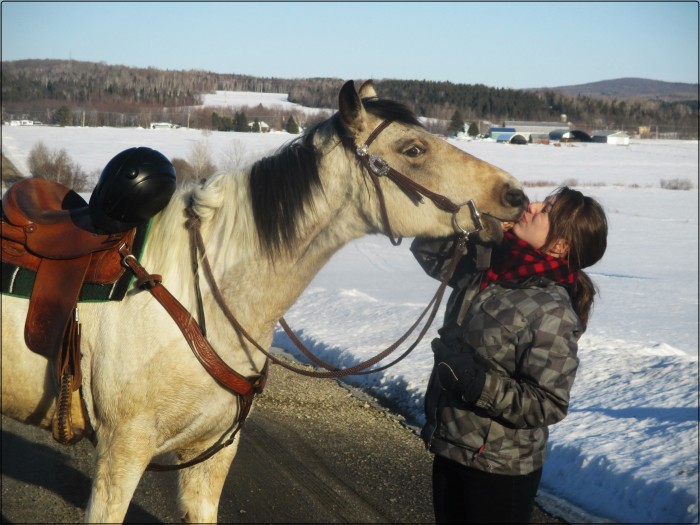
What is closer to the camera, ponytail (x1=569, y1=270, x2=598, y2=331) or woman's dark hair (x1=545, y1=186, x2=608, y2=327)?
woman's dark hair (x1=545, y1=186, x2=608, y2=327)

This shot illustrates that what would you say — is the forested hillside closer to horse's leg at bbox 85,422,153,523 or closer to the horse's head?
the horse's head

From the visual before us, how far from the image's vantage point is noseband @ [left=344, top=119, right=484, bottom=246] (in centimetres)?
255

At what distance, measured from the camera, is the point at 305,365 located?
6.68 meters

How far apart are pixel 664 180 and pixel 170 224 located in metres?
39.8

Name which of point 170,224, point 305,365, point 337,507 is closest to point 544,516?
point 337,507

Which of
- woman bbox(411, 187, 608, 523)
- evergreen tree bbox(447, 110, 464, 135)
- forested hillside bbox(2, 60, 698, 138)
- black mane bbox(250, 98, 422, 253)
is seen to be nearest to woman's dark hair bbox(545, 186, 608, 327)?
woman bbox(411, 187, 608, 523)

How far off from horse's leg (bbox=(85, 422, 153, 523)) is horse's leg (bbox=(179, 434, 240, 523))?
17.6 inches

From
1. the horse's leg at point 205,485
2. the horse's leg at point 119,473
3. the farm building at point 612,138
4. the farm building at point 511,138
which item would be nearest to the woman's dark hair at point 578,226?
the horse's leg at point 205,485

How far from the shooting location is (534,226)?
253 cm

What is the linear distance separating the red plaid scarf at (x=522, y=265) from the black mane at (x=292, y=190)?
61 cm

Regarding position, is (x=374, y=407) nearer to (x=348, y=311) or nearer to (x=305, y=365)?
(x=305, y=365)

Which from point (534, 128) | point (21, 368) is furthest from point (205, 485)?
point (534, 128)

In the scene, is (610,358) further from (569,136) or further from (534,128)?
(534,128)

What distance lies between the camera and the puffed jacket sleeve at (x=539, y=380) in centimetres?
229
